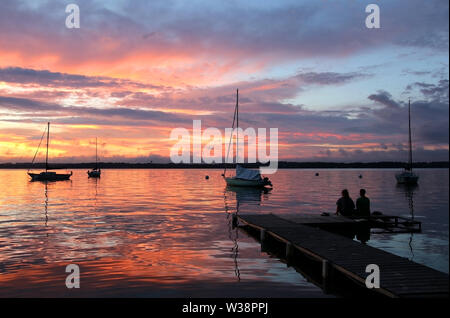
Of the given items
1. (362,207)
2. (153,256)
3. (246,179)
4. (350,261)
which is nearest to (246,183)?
(246,179)

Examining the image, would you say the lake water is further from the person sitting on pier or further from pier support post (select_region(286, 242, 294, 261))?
the person sitting on pier

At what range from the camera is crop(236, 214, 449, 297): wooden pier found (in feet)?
35.2

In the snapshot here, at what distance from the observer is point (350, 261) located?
13.8 m

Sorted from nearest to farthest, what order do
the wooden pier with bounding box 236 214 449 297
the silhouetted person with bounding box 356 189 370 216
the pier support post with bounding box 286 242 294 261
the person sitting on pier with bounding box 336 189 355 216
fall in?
1. the wooden pier with bounding box 236 214 449 297
2. the pier support post with bounding box 286 242 294 261
3. the silhouetted person with bounding box 356 189 370 216
4. the person sitting on pier with bounding box 336 189 355 216

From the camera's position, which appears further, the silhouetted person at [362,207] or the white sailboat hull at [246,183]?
the white sailboat hull at [246,183]

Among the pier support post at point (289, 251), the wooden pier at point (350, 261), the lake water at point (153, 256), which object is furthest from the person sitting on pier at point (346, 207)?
the pier support post at point (289, 251)

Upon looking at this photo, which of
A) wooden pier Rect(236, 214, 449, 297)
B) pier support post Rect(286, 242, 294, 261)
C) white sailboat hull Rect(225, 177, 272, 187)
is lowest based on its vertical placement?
pier support post Rect(286, 242, 294, 261)

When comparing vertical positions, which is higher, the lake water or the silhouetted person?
the silhouetted person

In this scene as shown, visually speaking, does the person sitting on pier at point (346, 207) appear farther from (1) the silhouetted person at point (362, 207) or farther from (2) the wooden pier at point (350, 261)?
(2) the wooden pier at point (350, 261)

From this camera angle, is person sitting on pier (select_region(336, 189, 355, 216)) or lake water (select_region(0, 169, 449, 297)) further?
person sitting on pier (select_region(336, 189, 355, 216))

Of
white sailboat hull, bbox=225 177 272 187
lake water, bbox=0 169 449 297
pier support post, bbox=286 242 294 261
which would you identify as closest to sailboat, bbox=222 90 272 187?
white sailboat hull, bbox=225 177 272 187

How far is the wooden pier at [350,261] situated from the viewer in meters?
10.7

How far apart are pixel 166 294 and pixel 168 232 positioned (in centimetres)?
1213
